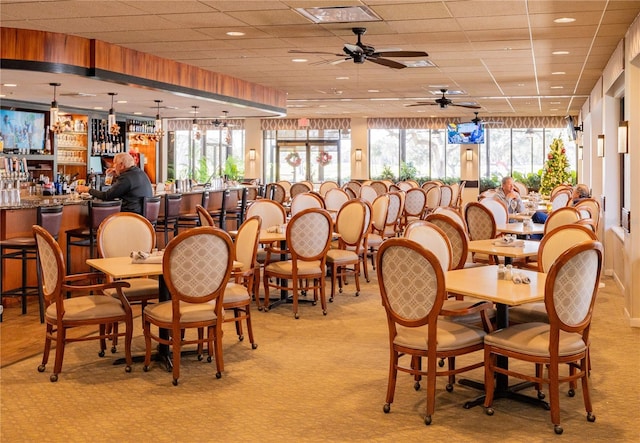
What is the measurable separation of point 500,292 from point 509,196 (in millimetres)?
6556

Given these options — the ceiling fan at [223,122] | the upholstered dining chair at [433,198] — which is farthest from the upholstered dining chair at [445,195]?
the ceiling fan at [223,122]

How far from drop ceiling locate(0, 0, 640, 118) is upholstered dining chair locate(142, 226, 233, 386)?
7.75 feet

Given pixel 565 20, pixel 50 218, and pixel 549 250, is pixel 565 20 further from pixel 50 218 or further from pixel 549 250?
pixel 50 218

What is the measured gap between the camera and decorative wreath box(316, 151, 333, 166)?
2403 centimetres

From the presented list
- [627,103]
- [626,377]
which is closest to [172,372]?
[626,377]

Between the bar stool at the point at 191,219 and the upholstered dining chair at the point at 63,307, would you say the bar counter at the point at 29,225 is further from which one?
the upholstered dining chair at the point at 63,307

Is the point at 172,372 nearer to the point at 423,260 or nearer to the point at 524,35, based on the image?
the point at 423,260

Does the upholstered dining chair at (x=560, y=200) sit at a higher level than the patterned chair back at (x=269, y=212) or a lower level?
higher

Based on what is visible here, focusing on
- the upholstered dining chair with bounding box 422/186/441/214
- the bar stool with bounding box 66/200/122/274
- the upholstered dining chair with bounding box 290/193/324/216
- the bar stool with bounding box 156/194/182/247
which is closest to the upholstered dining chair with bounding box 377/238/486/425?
the bar stool with bounding box 66/200/122/274

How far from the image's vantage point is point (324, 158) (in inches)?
946

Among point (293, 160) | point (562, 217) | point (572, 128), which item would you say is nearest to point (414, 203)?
point (562, 217)

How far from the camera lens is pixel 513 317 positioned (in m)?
5.13

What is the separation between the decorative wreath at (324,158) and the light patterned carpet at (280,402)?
18.0 m

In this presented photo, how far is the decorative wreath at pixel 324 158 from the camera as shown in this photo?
78.8 ft
